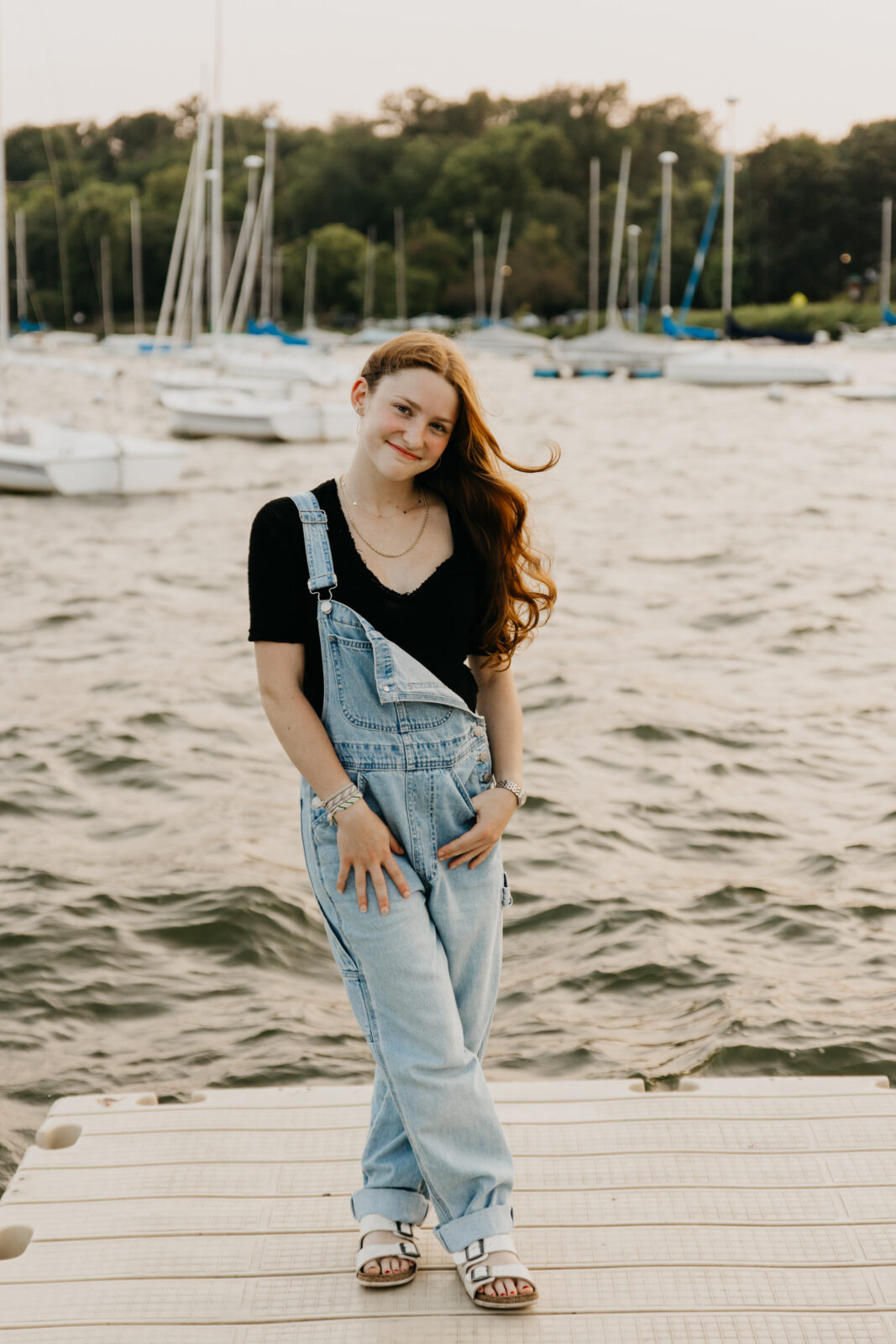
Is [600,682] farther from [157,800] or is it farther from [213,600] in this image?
[213,600]

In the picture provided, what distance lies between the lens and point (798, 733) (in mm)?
8562

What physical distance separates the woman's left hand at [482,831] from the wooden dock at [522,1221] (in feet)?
2.80

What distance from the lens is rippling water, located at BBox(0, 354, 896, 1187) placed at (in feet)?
17.0

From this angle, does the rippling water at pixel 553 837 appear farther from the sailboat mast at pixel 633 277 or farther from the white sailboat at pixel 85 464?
the sailboat mast at pixel 633 277

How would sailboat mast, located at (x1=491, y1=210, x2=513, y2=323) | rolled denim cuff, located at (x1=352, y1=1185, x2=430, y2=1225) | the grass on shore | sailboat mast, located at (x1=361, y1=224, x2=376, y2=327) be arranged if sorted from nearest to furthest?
rolled denim cuff, located at (x1=352, y1=1185, x2=430, y2=1225) < the grass on shore < sailboat mast, located at (x1=491, y1=210, x2=513, y2=323) < sailboat mast, located at (x1=361, y1=224, x2=376, y2=327)

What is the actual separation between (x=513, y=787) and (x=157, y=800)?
16.9ft

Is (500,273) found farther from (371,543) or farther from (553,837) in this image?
(371,543)

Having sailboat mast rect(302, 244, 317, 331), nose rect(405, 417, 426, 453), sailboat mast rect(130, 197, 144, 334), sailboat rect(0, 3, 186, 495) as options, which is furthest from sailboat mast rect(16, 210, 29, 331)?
nose rect(405, 417, 426, 453)

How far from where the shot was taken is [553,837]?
7094 mm

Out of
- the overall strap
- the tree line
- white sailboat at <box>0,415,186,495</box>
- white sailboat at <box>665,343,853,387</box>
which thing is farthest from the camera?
the tree line

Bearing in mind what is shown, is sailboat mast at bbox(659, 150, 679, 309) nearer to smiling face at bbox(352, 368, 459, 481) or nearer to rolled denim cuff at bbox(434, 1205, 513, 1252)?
smiling face at bbox(352, 368, 459, 481)

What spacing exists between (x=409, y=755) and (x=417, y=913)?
295 mm

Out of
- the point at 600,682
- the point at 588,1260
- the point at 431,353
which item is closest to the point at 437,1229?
the point at 588,1260

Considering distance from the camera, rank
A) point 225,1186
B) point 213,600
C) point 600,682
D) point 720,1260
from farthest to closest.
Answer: point 213,600
point 600,682
point 225,1186
point 720,1260
